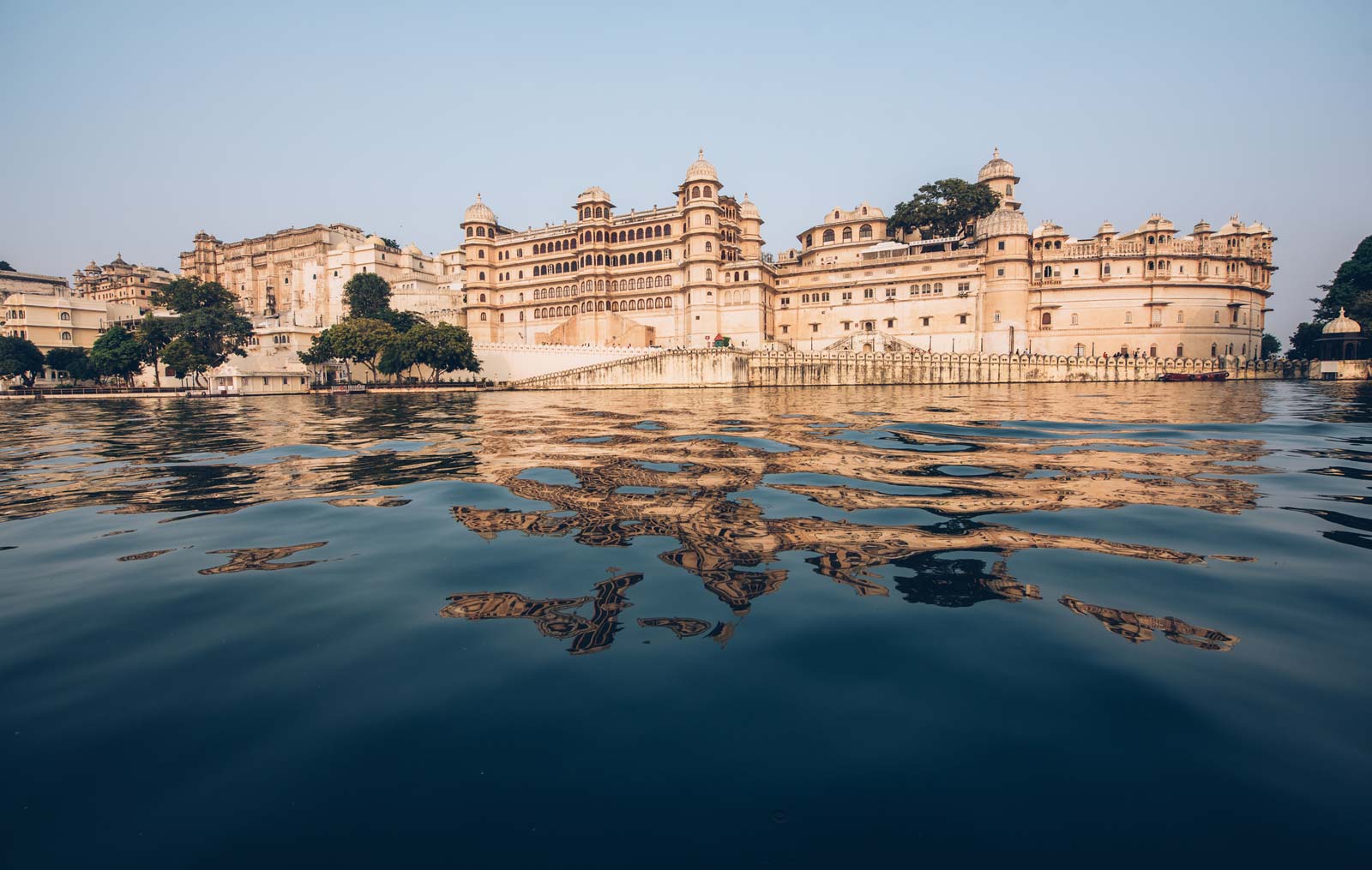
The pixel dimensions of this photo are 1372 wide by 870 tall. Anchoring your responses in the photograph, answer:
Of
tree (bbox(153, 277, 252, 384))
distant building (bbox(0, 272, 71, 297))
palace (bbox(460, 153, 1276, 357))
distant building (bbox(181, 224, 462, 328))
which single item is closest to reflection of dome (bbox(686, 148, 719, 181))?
palace (bbox(460, 153, 1276, 357))

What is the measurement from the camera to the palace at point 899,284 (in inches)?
2525

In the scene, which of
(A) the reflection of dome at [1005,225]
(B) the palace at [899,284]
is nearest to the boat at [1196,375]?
(B) the palace at [899,284]

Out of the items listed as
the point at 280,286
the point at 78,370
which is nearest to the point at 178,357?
the point at 78,370

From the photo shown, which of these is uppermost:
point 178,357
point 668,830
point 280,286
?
point 280,286

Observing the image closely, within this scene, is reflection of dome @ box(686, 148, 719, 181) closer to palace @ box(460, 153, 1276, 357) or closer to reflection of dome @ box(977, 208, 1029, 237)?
palace @ box(460, 153, 1276, 357)

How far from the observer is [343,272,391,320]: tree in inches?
2975

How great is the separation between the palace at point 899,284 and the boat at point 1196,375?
23.0 feet

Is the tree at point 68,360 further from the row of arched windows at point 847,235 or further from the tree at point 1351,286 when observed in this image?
the tree at point 1351,286

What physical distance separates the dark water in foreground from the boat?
191ft

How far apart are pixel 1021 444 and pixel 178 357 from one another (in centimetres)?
6975

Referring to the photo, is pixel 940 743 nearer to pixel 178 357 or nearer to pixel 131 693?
pixel 131 693

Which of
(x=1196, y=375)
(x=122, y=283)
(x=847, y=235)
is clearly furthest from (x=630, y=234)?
(x=122, y=283)

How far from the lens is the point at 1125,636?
3980mm

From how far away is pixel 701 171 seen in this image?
64812mm
